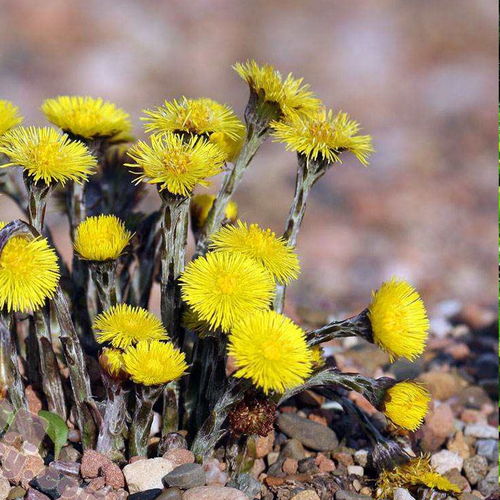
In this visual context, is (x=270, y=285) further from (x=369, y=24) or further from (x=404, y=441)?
(x=369, y=24)

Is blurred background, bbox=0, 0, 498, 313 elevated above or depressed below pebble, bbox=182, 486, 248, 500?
above

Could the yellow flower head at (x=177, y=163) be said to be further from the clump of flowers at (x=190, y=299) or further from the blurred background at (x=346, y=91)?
the blurred background at (x=346, y=91)

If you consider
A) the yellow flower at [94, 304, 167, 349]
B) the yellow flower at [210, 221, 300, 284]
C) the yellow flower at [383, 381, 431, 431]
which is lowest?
the yellow flower at [383, 381, 431, 431]

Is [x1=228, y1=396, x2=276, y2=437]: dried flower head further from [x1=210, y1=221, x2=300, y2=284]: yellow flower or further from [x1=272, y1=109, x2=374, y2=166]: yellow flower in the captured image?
[x1=272, y1=109, x2=374, y2=166]: yellow flower

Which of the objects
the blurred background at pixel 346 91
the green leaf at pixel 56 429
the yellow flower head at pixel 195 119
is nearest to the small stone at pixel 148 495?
the green leaf at pixel 56 429

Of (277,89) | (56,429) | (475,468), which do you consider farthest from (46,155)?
(475,468)

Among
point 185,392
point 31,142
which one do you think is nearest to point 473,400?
point 185,392

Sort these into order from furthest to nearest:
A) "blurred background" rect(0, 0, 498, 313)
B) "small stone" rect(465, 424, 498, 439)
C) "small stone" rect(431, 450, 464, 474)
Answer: "blurred background" rect(0, 0, 498, 313) → "small stone" rect(465, 424, 498, 439) → "small stone" rect(431, 450, 464, 474)

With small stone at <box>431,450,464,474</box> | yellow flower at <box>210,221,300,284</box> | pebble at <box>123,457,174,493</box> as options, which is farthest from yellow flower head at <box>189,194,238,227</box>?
small stone at <box>431,450,464,474</box>
